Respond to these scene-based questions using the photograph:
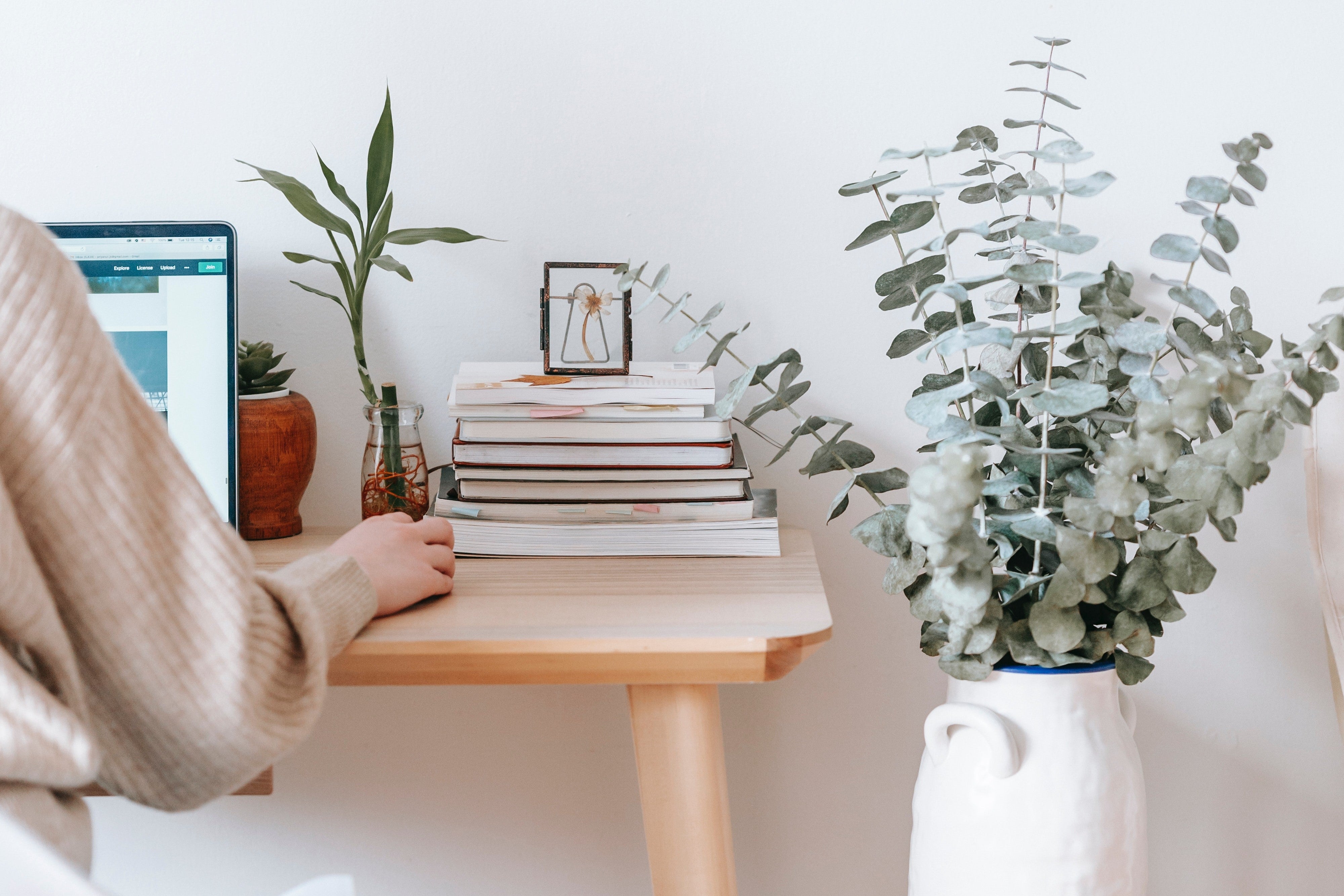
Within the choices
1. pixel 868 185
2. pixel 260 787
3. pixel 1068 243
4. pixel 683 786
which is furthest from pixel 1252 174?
pixel 260 787

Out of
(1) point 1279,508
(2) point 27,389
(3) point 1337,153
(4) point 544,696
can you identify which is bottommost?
(4) point 544,696

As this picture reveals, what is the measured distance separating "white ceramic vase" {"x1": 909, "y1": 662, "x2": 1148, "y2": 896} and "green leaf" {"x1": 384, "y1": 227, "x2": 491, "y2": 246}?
22.9 inches

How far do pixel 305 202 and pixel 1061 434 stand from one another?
2.19 feet

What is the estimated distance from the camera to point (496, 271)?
1019mm

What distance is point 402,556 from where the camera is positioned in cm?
73

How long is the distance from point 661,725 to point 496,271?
20.6 inches

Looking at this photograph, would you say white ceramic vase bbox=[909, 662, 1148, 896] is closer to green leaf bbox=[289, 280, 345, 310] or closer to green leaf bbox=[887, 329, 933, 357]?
green leaf bbox=[887, 329, 933, 357]

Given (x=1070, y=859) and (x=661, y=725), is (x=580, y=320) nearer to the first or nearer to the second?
(x=661, y=725)

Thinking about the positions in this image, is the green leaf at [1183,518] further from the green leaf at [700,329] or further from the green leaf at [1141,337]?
the green leaf at [700,329]

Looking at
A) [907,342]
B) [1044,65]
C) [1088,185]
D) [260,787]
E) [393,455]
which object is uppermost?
[1044,65]

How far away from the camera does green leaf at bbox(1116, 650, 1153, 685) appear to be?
0.76 meters

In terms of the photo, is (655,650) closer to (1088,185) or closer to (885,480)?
(885,480)

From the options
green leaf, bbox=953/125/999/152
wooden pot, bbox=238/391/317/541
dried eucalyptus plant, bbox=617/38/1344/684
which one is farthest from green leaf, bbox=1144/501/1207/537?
wooden pot, bbox=238/391/317/541

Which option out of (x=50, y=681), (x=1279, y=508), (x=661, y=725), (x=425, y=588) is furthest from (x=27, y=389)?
(x=1279, y=508)
